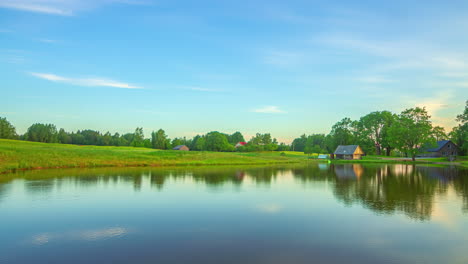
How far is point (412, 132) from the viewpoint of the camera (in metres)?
73.9

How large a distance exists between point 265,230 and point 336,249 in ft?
10.9

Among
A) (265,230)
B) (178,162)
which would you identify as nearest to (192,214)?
(265,230)

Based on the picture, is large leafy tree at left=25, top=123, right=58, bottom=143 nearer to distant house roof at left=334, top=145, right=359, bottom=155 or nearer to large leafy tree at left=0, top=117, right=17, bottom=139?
large leafy tree at left=0, top=117, right=17, bottom=139

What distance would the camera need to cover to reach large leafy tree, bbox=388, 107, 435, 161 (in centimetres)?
7375

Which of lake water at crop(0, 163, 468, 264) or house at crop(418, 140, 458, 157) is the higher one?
house at crop(418, 140, 458, 157)

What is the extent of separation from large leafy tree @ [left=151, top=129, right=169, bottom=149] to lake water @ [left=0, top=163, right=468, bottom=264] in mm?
120367

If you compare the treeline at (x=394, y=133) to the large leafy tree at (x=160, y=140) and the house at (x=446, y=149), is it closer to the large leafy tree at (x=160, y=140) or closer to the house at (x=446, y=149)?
the house at (x=446, y=149)

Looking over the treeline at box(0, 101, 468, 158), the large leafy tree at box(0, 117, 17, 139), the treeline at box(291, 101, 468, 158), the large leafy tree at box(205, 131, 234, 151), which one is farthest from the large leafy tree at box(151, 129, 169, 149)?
the treeline at box(291, 101, 468, 158)

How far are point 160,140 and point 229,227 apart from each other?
437ft

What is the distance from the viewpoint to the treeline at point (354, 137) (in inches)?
2970

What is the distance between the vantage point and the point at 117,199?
1980cm

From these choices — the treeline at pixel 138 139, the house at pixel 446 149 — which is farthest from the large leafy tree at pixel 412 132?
the treeline at pixel 138 139

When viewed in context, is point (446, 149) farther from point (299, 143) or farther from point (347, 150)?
point (299, 143)

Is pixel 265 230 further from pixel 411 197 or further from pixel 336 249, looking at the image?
pixel 411 197
